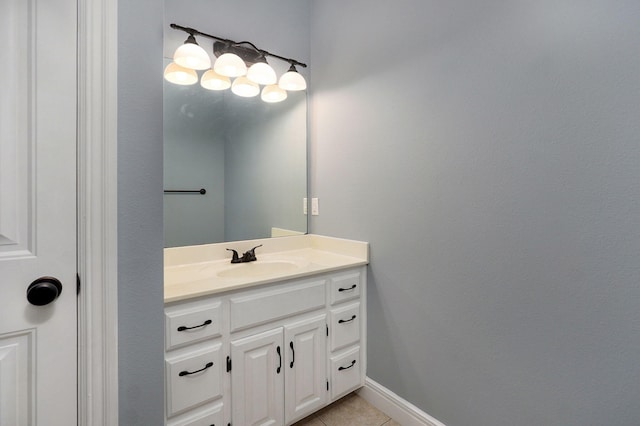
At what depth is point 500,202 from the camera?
47.8 inches

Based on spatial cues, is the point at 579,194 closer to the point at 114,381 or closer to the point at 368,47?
the point at 368,47

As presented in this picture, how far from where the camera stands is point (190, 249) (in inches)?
66.2

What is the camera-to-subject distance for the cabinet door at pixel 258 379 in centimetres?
127

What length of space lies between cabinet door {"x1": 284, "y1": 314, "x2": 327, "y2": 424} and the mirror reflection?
2.44 ft

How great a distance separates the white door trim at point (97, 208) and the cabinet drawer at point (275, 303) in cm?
51

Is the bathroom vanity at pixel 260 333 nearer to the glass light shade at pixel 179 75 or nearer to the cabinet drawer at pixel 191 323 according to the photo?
the cabinet drawer at pixel 191 323

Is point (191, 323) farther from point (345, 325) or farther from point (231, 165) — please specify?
point (231, 165)

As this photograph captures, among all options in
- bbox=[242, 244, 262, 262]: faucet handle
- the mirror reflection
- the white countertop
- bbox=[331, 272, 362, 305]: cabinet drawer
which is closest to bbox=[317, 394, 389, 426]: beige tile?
bbox=[331, 272, 362, 305]: cabinet drawer

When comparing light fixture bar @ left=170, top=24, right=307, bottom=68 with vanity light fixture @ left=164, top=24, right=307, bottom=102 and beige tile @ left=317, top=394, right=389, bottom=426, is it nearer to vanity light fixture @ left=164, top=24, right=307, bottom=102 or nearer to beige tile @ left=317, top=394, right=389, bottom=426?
vanity light fixture @ left=164, top=24, right=307, bottom=102

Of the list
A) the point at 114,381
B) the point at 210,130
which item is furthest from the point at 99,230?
the point at 210,130

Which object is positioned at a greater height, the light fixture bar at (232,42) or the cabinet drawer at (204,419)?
the light fixture bar at (232,42)

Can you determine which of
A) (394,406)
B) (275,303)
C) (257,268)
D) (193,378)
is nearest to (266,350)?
(275,303)

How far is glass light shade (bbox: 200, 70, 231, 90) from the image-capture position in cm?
173

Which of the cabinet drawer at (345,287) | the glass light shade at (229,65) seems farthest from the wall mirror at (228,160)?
the cabinet drawer at (345,287)
